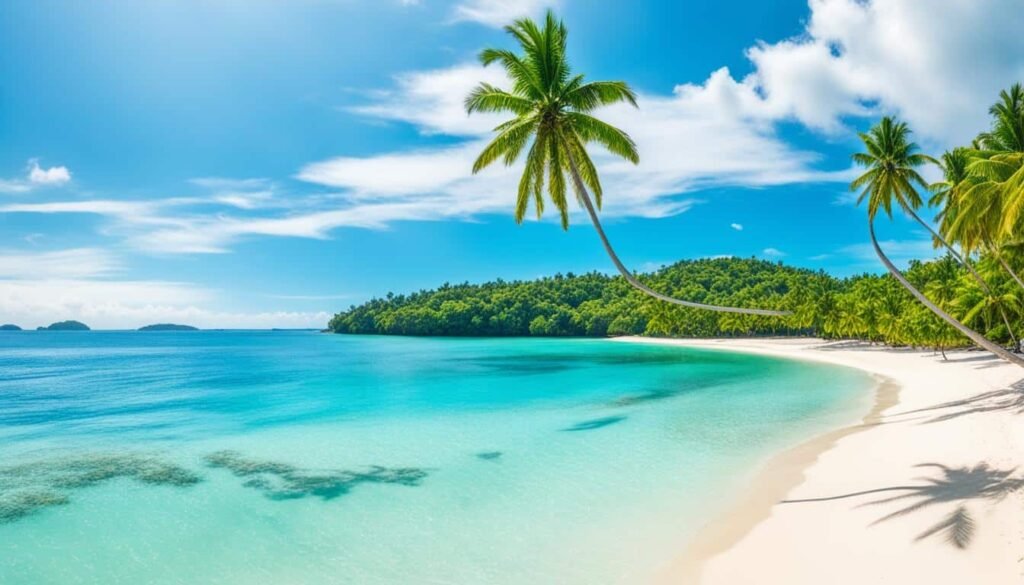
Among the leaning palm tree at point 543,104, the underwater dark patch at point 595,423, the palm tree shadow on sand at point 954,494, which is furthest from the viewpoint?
the underwater dark patch at point 595,423

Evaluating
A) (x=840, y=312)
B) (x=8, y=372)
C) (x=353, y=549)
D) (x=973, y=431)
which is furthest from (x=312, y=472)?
(x=840, y=312)

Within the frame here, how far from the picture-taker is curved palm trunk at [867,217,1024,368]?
8.27m

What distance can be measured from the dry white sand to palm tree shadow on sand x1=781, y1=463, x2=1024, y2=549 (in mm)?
16

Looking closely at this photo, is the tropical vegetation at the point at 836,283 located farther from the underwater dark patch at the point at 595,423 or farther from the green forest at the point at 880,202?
the underwater dark patch at the point at 595,423

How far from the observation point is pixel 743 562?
760cm

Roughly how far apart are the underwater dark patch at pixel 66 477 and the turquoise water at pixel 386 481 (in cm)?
9

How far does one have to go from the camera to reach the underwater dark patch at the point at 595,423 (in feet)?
63.3

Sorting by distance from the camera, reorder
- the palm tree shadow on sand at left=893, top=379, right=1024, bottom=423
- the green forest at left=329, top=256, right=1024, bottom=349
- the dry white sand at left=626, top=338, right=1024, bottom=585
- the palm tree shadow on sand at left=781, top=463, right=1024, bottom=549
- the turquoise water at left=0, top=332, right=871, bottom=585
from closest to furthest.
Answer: the dry white sand at left=626, top=338, right=1024, bottom=585, the palm tree shadow on sand at left=781, top=463, right=1024, bottom=549, the turquoise water at left=0, top=332, right=871, bottom=585, the palm tree shadow on sand at left=893, top=379, right=1024, bottom=423, the green forest at left=329, top=256, right=1024, bottom=349

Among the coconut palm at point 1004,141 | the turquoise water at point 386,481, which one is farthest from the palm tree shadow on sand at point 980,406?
the coconut palm at point 1004,141

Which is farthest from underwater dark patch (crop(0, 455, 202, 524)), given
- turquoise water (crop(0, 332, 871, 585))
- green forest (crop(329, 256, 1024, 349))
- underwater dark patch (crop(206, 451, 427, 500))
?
green forest (crop(329, 256, 1024, 349))

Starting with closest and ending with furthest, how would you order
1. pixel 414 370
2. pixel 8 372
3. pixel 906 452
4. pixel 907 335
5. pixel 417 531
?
pixel 417 531
pixel 906 452
pixel 907 335
pixel 414 370
pixel 8 372

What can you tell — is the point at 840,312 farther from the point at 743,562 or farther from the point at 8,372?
the point at 8,372

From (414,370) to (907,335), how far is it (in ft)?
135

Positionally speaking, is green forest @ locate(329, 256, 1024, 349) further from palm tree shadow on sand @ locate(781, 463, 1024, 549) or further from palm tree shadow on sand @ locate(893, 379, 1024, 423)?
palm tree shadow on sand @ locate(781, 463, 1024, 549)
